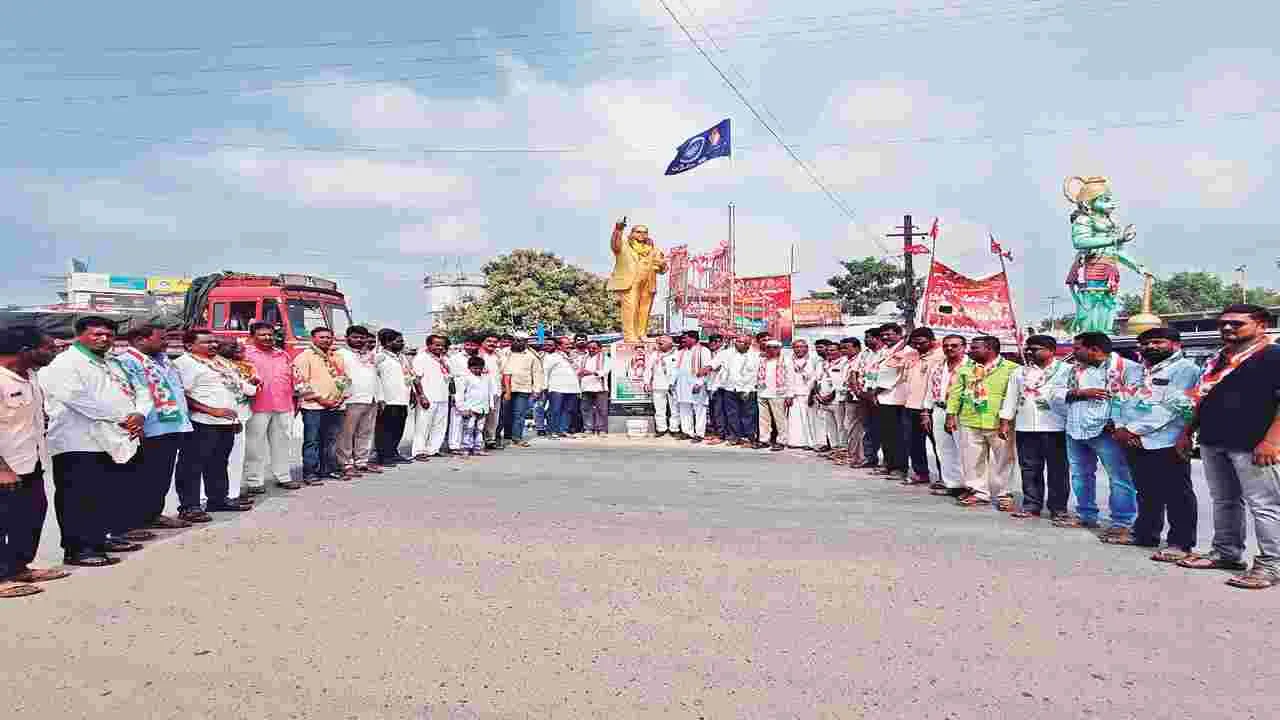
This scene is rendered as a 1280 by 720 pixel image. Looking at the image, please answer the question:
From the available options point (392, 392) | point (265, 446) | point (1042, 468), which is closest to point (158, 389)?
point (265, 446)

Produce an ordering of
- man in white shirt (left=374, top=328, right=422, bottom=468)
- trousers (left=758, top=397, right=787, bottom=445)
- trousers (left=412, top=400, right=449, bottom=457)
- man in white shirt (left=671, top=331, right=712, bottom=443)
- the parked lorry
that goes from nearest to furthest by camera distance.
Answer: man in white shirt (left=374, top=328, right=422, bottom=468) < trousers (left=412, top=400, right=449, bottom=457) < trousers (left=758, top=397, right=787, bottom=445) < man in white shirt (left=671, top=331, right=712, bottom=443) < the parked lorry

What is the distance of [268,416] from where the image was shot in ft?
28.6

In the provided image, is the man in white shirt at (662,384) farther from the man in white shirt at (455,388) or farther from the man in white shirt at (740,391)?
the man in white shirt at (455,388)

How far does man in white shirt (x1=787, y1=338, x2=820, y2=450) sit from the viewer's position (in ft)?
43.5

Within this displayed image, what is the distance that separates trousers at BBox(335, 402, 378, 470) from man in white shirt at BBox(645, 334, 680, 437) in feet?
19.1

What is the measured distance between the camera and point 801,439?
13797 mm

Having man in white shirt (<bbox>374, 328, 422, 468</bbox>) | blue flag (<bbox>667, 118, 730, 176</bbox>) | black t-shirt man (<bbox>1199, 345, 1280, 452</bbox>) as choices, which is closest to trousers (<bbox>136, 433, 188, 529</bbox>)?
man in white shirt (<bbox>374, 328, 422, 468</bbox>)

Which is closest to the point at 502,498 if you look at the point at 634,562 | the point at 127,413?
the point at 634,562

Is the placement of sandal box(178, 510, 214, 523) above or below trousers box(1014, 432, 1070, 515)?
below

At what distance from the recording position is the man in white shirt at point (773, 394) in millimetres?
13500

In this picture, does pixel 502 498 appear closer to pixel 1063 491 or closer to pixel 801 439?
pixel 1063 491

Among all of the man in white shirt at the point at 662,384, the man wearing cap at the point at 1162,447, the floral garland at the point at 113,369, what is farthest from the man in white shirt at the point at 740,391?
the floral garland at the point at 113,369

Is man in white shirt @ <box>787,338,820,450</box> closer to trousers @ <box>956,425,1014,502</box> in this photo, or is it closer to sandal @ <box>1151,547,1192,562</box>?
trousers @ <box>956,425,1014,502</box>

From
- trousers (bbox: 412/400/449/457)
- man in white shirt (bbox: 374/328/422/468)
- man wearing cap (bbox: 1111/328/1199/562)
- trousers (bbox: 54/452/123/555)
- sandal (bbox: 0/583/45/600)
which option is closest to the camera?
sandal (bbox: 0/583/45/600)
